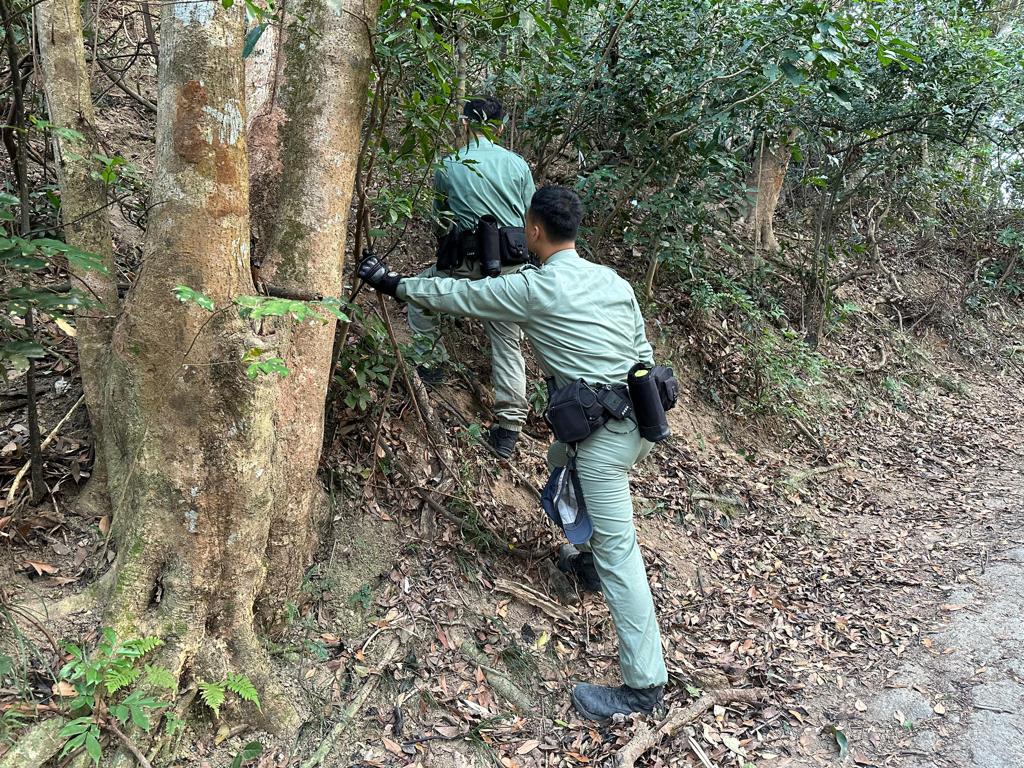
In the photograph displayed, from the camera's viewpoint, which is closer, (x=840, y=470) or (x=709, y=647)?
(x=709, y=647)

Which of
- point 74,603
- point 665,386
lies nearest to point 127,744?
point 74,603

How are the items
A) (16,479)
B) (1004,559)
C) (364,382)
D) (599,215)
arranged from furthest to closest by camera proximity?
(599,215) → (1004,559) → (364,382) → (16,479)

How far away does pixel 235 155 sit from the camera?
271cm

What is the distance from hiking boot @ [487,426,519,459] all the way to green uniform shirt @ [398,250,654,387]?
1.38 m

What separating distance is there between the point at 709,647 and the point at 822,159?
7683 mm

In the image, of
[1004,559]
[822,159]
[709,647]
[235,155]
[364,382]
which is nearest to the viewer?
[235,155]

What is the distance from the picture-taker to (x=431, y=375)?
5449mm

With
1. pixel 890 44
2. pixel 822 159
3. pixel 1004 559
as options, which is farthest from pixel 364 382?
pixel 822 159

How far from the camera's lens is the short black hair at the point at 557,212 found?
3951 mm

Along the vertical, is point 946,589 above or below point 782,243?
below

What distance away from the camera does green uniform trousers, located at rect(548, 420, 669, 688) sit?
12.2 ft

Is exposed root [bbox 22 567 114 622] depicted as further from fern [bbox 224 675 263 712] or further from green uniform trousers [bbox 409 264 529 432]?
green uniform trousers [bbox 409 264 529 432]

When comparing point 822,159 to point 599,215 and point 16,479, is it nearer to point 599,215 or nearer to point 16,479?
point 599,215

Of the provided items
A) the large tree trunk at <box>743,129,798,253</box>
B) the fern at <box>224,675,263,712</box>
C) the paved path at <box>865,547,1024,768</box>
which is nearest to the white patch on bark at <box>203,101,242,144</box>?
the fern at <box>224,675,263,712</box>
